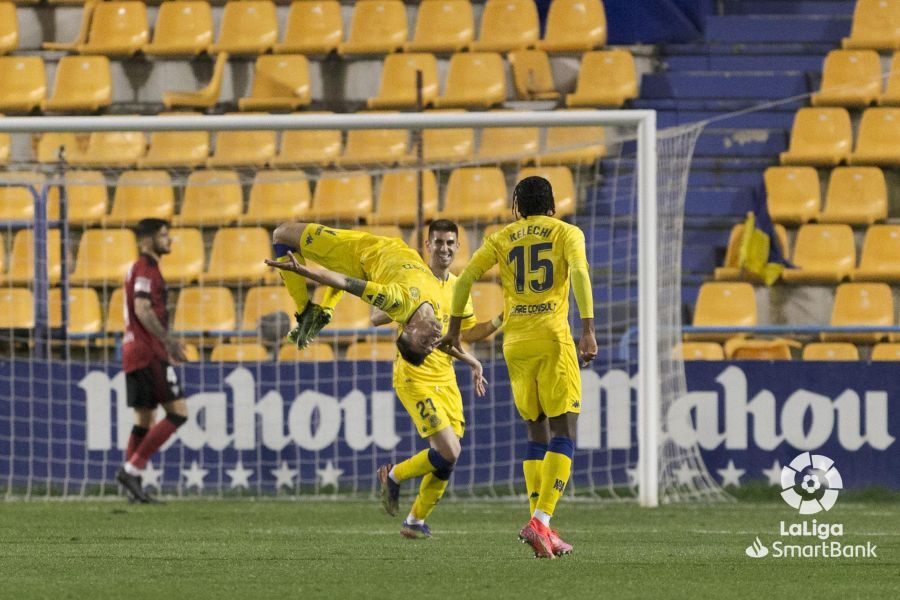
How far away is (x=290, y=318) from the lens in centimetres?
1240

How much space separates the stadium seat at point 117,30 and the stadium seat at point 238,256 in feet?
12.7

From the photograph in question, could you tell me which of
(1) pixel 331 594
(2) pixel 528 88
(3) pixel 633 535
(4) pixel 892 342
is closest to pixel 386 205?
(2) pixel 528 88

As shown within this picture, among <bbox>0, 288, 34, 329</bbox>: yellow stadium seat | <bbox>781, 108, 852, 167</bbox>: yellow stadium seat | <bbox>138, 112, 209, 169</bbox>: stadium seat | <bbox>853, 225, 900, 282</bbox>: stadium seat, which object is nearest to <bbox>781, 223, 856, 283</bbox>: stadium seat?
<bbox>853, 225, 900, 282</bbox>: stadium seat

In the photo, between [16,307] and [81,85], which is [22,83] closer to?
[81,85]

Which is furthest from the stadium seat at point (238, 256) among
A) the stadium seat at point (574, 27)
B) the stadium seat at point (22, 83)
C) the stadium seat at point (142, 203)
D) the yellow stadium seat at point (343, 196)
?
the stadium seat at point (574, 27)

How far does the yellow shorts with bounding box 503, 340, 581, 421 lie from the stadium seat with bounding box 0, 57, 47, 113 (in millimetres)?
9811

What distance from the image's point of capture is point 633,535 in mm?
8328

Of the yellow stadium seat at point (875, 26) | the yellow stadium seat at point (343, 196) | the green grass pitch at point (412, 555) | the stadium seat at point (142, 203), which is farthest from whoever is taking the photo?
the yellow stadium seat at point (875, 26)

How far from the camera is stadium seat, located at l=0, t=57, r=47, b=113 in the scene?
15617mm

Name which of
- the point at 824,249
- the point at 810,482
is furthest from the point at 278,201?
the point at 810,482

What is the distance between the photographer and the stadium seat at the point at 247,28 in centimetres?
1595

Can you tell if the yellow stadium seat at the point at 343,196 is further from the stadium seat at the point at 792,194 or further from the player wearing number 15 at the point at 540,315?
the player wearing number 15 at the point at 540,315

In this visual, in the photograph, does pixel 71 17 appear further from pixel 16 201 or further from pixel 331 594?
pixel 331 594

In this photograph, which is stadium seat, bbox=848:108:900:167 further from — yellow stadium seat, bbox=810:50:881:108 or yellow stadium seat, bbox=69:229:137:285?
yellow stadium seat, bbox=69:229:137:285
